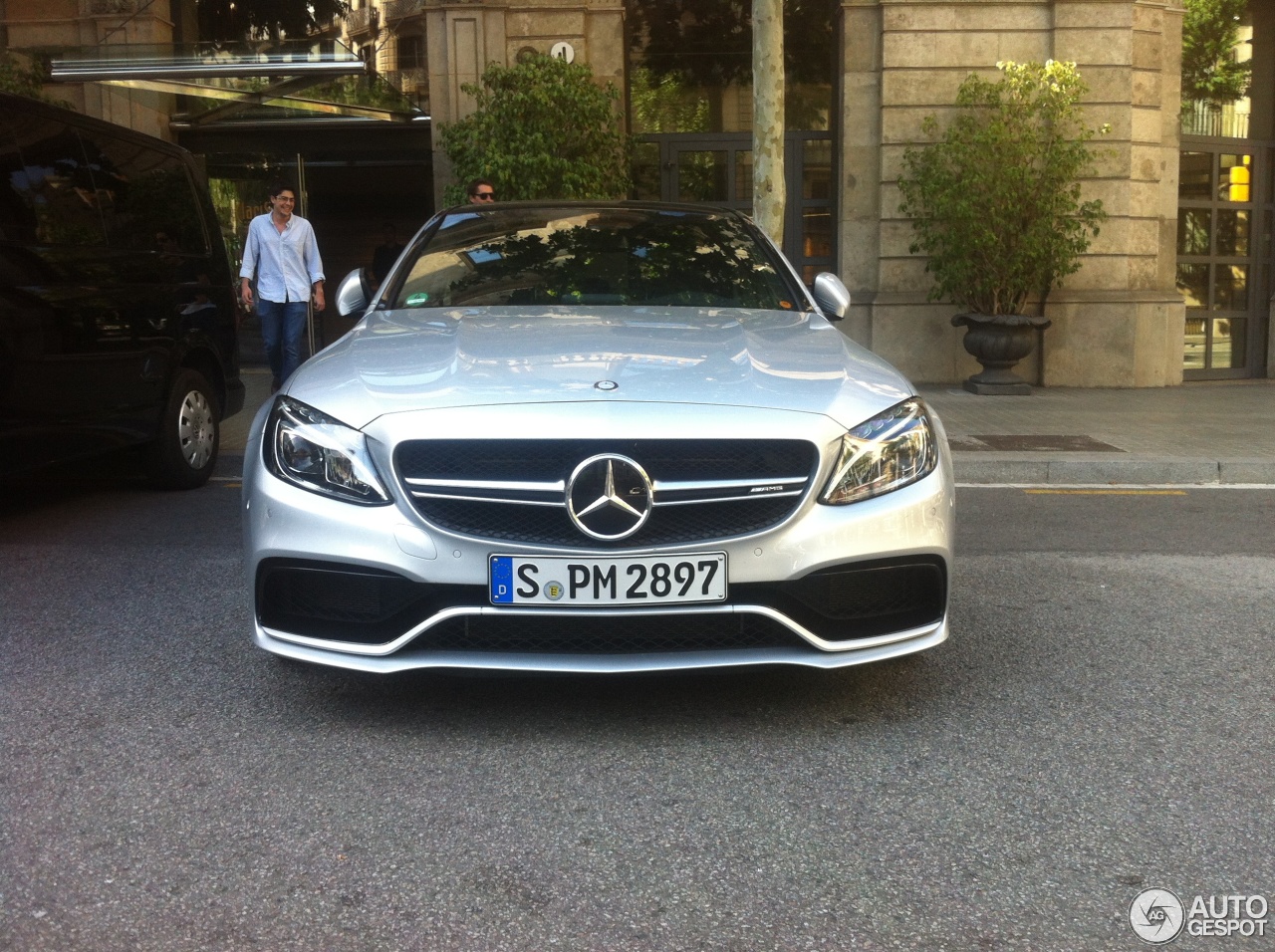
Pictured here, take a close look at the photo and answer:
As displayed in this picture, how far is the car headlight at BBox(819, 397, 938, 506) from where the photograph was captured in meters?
3.62

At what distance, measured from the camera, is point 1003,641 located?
15.5 ft

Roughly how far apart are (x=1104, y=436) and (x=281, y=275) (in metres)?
5.73

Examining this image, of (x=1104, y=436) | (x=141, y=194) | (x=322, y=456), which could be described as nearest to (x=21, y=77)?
(x=141, y=194)

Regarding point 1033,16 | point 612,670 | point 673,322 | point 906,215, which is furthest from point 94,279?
point 1033,16

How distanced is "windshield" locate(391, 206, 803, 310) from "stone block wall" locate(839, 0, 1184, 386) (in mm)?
9086

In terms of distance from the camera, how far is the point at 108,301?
23.1ft

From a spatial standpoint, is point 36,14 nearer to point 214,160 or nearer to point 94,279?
point 214,160

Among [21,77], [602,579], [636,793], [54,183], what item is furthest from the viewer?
[21,77]

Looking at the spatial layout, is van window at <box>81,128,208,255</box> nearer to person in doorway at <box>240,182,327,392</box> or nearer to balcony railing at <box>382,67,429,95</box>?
person in doorway at <box>240,182,327,392</box>

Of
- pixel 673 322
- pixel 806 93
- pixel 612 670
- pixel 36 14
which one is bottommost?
pixel 612 670

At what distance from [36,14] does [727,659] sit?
14.3 meters

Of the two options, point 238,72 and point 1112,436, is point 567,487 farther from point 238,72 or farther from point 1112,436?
point 238,72

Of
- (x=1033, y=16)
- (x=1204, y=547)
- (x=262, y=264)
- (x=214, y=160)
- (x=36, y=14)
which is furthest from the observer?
(x=214, y=160)

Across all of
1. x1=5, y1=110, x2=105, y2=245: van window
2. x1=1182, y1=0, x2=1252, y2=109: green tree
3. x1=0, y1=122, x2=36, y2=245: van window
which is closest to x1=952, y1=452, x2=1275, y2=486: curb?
x1=5, y1=110, x2=105, y2=245: van window
